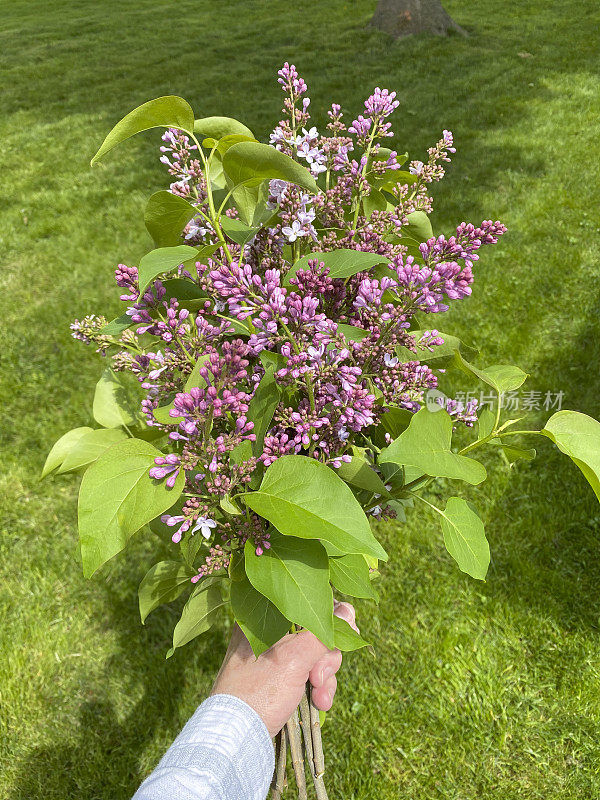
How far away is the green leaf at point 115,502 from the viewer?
100cm

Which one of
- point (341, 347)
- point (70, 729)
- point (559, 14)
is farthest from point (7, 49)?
point (341, 347)

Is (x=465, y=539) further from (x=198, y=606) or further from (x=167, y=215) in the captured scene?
(x=167, y=215)

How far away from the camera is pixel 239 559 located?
52.4 inches

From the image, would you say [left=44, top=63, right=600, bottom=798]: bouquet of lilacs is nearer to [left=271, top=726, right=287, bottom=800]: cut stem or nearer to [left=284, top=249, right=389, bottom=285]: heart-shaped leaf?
[left=284, top=249, right=389, bottom=285]: heart-shaped leaf

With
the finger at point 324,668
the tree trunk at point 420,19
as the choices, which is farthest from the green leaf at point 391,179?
the tree trunk at point 420,19

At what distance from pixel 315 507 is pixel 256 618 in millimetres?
374

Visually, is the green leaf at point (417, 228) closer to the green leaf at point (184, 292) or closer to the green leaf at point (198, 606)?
the green leaf at point (184, 292)

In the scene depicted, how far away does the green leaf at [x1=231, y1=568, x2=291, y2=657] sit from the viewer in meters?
1.21

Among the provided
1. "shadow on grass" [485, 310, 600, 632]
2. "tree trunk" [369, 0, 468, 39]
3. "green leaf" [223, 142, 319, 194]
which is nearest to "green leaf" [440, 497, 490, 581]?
"green leaf" [223, 142, 319, 194]

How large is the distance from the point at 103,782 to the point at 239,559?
2.06 m

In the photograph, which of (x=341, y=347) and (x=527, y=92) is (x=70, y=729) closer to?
(x=341, y=347)

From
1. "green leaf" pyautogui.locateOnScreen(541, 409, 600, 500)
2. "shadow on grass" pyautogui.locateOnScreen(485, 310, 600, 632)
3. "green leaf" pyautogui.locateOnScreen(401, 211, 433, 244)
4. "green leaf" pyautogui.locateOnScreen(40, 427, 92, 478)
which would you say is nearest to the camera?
"green leaf" pyautogui.locateOnScreen(541, 409, 600, 500)

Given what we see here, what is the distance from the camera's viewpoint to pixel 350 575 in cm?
125

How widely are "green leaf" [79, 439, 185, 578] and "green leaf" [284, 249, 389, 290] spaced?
47 cm
